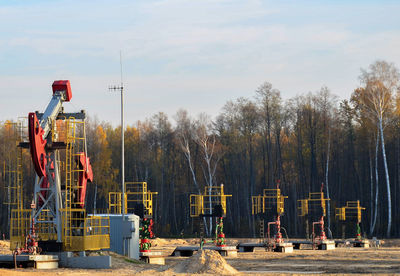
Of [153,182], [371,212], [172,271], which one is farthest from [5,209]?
[172,271]

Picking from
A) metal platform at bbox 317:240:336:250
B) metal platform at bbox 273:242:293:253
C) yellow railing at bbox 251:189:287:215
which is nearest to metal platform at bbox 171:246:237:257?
metal platform at bbox 273:242:293:253

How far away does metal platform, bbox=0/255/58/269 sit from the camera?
969 inches

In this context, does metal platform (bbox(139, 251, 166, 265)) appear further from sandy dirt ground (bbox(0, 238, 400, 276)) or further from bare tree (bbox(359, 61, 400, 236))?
bare tree (bbox(359, 61, 400, 236))

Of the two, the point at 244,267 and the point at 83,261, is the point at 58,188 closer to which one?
the point at 83,261

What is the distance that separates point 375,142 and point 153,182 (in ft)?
81.1

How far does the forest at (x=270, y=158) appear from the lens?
6053 cm

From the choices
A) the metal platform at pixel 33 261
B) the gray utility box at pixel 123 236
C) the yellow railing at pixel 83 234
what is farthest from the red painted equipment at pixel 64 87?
the metal platform at pixel 33 261

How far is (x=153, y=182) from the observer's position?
3007 inches

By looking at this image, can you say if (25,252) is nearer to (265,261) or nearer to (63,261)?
(63,261)

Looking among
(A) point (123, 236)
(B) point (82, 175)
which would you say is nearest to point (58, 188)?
(B) point (82, 175)

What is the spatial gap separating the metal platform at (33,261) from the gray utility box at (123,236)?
450 centimetres

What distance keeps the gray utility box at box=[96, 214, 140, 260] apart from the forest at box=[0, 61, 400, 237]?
30729 mm

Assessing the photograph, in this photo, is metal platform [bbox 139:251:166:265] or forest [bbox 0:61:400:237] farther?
forest [bbox 0:61:400:237]

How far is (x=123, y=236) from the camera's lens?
97.2ft
